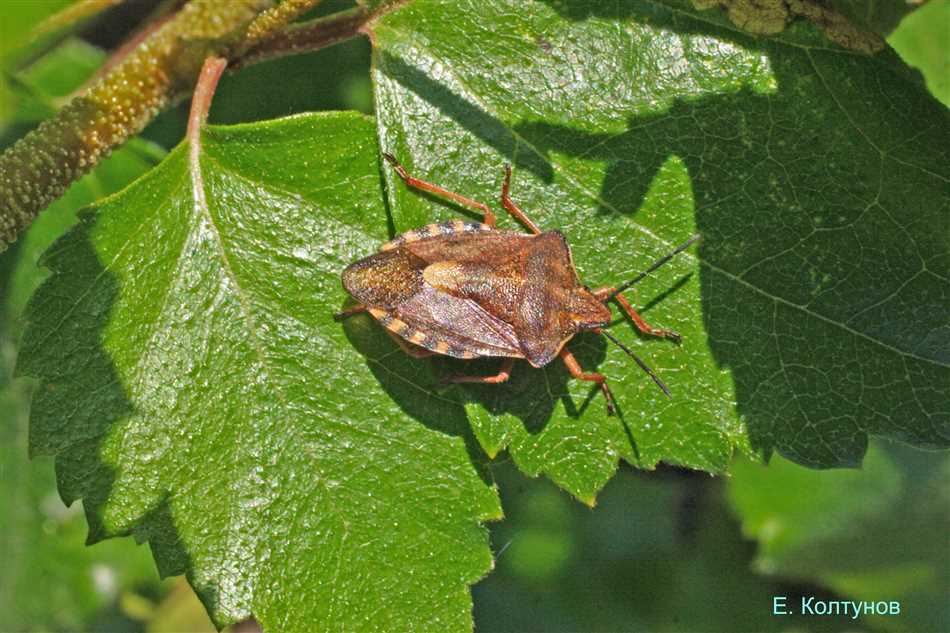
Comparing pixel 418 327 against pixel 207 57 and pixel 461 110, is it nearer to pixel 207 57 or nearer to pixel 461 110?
pixel 461 110

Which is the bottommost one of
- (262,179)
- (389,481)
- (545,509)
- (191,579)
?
(545,509)

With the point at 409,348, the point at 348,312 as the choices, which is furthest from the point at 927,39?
the point at 348,312

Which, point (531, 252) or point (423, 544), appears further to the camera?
point (531, 252)

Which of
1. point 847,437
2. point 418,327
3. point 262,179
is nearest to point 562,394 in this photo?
point 418,327

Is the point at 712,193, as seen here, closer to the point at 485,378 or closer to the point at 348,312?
the point at 485,378

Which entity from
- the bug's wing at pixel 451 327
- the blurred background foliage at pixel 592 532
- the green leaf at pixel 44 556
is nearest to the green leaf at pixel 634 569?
the blurred background foliage at pixel 592 532
